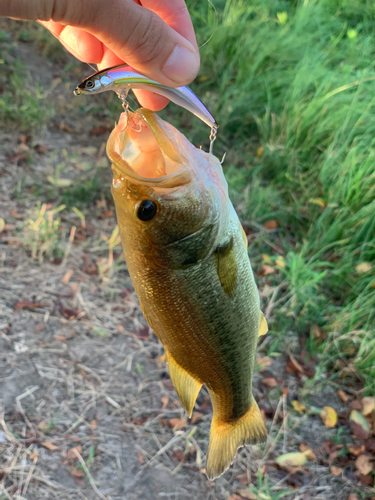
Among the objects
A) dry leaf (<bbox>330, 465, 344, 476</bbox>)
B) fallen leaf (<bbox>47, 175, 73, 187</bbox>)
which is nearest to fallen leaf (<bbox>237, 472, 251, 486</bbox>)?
dry leaf (<bbox>330, 465, 344, 476</bbox>)

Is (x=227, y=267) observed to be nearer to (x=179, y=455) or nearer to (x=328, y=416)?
(x=179, y=455)

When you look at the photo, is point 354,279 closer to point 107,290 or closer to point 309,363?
point 309,363

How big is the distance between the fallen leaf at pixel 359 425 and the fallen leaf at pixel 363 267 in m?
1.09

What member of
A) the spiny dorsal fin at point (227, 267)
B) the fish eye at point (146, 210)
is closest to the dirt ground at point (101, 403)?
the spiny dorsal fin at point (227, 267)

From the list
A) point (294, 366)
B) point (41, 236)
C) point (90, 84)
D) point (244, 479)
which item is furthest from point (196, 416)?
point (90, 84)

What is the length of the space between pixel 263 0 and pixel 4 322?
193 inches

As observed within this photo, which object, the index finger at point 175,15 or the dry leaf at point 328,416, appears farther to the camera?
the dry leaf at point 328,416

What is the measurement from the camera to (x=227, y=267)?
4.31 ft

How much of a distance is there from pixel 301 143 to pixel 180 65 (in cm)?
301

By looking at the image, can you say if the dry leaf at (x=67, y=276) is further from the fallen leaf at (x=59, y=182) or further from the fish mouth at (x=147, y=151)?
the fish mouth at (x=147, y=151)

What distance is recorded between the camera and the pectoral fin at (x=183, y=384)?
142 cm

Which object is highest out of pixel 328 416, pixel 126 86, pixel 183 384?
pixel 126 86

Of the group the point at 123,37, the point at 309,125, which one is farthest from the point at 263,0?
the point at 123,37

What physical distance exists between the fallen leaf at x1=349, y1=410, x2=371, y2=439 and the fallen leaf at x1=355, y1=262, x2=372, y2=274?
43.1 inches
